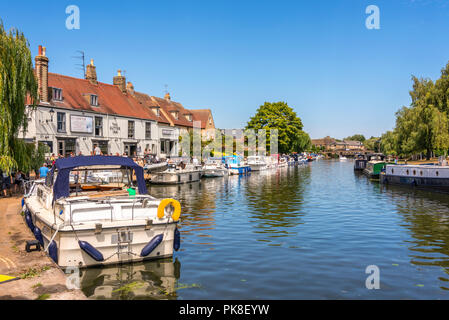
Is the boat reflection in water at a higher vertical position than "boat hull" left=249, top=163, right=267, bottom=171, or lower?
lower

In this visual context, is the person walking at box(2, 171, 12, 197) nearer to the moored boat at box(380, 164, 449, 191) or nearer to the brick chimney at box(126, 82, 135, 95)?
the moored boat at box(380, 164, 449, 191)

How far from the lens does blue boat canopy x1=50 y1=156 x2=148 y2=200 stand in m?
12.2

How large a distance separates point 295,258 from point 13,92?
17.1 m

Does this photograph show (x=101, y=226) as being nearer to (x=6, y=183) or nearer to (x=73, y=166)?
(x=73, y=166)

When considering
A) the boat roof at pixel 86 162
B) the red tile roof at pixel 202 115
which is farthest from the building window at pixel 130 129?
the boat roof at pixel 86 162

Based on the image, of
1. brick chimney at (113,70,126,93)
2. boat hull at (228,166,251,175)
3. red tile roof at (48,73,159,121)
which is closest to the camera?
red tile roof at (48,73,159,121)

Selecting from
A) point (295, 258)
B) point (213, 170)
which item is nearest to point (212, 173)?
point (213, 170)

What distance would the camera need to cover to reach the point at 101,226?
1008 cm

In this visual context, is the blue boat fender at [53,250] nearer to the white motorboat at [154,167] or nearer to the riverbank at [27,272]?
the riverbank at [27,272]

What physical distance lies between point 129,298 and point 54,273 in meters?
1.96

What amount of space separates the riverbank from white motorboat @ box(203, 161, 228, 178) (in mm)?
35457

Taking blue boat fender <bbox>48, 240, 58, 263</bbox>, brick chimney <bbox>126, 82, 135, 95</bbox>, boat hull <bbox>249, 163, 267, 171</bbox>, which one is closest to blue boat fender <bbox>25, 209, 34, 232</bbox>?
blue boat fender <bbox>48, 240, 58, 263</bbox>

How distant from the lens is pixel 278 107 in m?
89.1
